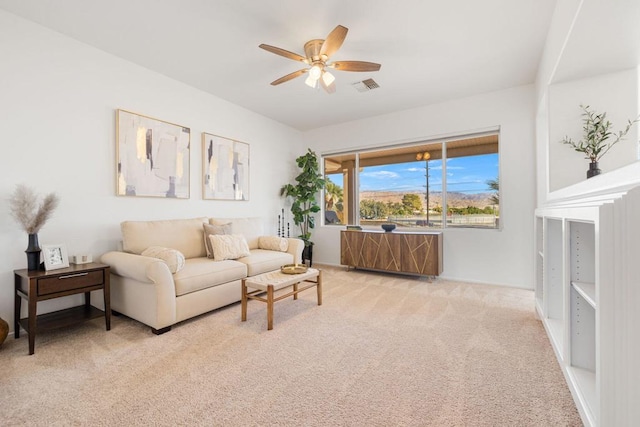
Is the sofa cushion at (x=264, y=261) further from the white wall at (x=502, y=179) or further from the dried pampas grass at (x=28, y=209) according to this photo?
the white wall at (x=502, y=179)

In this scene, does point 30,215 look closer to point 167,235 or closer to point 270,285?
point 167,235

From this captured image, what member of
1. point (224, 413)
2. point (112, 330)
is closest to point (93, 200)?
point (112, 330)

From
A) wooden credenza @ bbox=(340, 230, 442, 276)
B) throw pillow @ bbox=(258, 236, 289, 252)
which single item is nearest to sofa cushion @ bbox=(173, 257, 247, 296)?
throw pillow @ bbox=(258, 236, 289, 252)

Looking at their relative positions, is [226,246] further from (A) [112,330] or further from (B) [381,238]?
(B) [381,238]

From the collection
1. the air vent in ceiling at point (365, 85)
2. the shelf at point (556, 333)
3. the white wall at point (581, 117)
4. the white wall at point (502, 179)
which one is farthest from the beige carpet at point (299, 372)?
the air vent in ceiling at point (365, 85)

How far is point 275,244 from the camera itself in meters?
4.09

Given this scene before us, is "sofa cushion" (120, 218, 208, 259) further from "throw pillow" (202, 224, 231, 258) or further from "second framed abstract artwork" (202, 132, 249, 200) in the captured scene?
"second framed abstract artwork" (202, 132, 249, 200)

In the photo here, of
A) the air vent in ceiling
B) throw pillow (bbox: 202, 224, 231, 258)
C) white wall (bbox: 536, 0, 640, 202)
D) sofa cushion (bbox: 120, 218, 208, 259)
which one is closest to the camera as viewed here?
white wall (bbox: 536, 0, 640, 202)

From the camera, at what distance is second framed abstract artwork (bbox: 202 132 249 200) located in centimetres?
403

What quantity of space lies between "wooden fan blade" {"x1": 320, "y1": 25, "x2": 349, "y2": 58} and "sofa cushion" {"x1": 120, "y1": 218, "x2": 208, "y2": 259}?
2508 mm

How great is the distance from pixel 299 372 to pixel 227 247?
6.29ft

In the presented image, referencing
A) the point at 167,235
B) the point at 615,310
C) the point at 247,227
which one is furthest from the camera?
the point at 247,227

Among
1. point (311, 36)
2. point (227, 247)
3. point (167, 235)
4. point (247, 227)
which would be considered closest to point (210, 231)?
point (227, 247)

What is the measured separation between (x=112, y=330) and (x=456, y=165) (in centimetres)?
482
